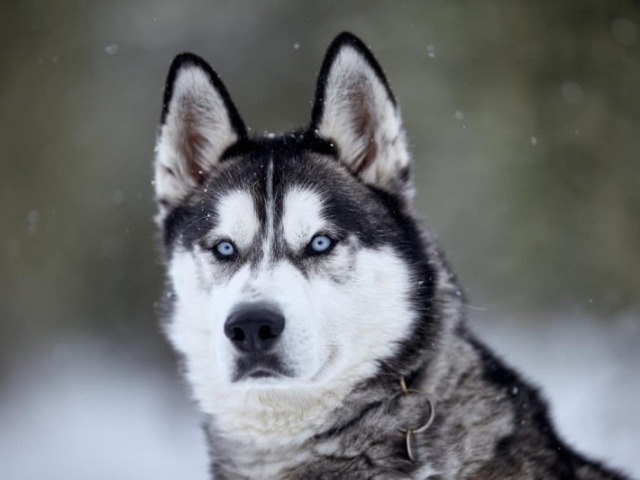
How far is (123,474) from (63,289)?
15.3ft

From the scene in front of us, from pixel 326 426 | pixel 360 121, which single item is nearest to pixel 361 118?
pixel 360 121

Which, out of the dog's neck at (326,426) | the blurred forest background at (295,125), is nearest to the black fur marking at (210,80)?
the dog's neck at (326,426)

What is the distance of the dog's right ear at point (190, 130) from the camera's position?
3.54 m

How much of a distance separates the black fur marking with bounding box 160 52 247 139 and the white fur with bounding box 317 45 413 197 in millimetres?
350

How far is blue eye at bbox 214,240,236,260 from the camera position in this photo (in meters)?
3.34

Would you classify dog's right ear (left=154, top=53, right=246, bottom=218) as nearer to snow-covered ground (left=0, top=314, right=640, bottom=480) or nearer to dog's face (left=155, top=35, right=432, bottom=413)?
dog's face (left=155, top=35, right=432, bottom=413)

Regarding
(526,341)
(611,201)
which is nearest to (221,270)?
(526,341)

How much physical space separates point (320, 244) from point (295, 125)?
305 inches

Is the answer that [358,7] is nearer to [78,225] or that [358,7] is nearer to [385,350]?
[78,225]

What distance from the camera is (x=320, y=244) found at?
3.27m

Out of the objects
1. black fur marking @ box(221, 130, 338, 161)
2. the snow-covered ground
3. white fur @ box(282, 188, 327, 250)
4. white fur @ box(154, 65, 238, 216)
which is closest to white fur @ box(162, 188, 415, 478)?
white fur @ box(282, 188, 327, 250)

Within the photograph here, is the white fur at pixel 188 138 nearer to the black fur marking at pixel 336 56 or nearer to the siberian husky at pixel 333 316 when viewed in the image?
the siberian husky at pixel 333 316

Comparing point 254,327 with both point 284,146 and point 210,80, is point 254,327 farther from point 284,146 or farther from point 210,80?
point 210,80

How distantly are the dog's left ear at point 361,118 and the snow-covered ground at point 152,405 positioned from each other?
14.7ft
